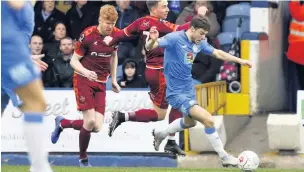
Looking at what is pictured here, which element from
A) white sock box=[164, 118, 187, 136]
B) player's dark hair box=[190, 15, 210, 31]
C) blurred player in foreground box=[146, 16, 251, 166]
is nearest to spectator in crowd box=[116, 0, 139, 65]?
white sock box=[164, 118, 187, 136]

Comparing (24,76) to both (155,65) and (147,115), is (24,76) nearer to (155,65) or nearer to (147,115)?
(155,65)

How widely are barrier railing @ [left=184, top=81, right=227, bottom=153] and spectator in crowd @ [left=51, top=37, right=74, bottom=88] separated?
2.21 metres

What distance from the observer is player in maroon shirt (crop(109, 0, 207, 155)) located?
1368 centimetres

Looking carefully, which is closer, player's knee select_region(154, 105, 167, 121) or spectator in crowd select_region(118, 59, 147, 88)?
player's knee select_region(154, 105, 167, 121)

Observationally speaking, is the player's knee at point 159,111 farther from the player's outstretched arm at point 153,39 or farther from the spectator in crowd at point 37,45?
the spectator in crowd at point 37,45

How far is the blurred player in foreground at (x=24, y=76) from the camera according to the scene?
8273mm

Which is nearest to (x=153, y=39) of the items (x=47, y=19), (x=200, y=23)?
(x=200, y=23)

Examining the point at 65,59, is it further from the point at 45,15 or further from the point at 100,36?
the point at 100,36

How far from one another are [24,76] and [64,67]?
869cm

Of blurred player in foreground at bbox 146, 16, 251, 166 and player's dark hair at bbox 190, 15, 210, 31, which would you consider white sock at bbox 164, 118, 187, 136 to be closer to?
blurred player in foreground at bbox 146, 16, 251, 166

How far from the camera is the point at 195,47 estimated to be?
12.5 m

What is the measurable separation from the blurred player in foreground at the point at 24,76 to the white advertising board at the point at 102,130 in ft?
24.1

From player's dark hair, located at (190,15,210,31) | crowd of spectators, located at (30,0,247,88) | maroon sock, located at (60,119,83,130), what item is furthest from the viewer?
crowd of spectators, located at (30,0,247,88)

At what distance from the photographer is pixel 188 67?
12586 millimetres
